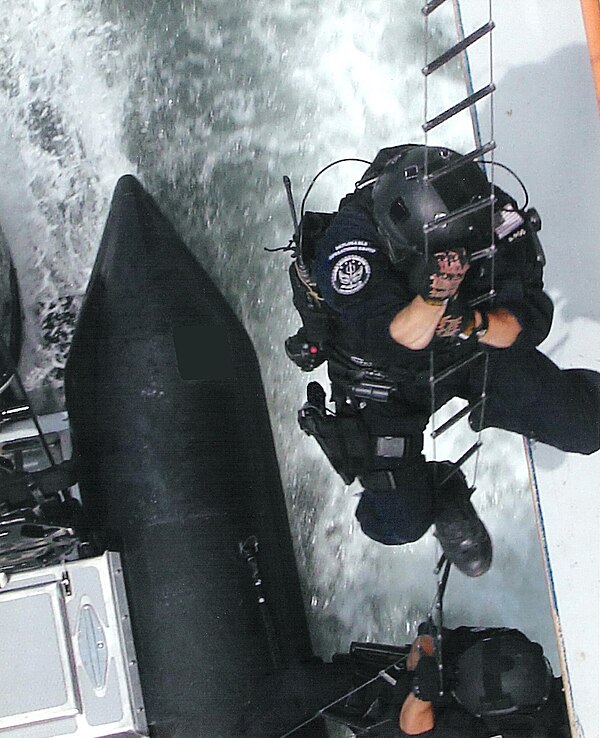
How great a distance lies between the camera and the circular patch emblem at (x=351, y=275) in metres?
1.51

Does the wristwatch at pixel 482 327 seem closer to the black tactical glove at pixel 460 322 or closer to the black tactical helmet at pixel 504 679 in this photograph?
the black tactical glove at pixel 460 322

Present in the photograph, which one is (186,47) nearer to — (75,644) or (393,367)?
(393,367)

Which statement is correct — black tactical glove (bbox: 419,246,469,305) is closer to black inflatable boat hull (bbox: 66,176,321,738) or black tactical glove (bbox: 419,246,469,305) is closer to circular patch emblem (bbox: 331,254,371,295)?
circular patch emblem (bbox: 331,254,371,295)

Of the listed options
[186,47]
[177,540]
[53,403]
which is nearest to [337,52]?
[186,47]

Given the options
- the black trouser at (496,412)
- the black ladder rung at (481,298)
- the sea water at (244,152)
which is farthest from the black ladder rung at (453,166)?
the sea water at (244,152)

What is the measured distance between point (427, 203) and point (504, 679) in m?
1.01

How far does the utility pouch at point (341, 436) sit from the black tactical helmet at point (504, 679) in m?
0.48

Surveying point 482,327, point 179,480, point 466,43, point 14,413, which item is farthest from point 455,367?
point 14,413

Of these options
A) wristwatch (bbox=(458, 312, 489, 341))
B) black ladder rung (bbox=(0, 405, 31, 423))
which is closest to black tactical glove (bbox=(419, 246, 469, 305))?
wristwatch (bbox=(458, 312, 489, 341))

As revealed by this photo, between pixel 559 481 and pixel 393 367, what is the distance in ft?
1.84

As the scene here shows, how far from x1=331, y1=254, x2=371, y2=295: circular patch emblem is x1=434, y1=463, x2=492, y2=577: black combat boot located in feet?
1.80

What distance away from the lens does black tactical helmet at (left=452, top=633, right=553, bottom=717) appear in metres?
1.84

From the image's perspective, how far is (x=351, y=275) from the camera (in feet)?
4.96

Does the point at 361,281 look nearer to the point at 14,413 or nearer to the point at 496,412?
the point at 496,412
